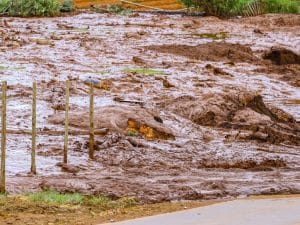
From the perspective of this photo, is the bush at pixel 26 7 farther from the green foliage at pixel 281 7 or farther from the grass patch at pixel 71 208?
the grass patch at pixel 71 208

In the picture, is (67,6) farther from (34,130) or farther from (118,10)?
(34,130)

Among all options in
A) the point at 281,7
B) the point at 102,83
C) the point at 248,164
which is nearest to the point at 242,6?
the point at 281,7

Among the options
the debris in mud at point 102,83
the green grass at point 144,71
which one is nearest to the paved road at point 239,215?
the debris in mud at point 102,83

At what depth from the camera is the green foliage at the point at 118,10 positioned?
47.8 meters

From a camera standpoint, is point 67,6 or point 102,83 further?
point 67,6

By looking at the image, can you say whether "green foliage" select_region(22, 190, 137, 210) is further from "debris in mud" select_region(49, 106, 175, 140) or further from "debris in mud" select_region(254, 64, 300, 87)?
"debris in mud" select_region(254, 64, 300, 87)

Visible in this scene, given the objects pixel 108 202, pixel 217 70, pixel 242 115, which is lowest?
pixel 217 70

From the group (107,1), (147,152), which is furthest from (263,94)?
(107,1)

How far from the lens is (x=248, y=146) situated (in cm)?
1856

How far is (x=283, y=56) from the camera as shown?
33.8 m

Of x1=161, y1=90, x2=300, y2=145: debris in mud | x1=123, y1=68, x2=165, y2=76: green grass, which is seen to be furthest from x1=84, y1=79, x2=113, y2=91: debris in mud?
x1=123, y1=68, x2=165, y2=76: green grass

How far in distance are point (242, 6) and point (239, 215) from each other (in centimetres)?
4002

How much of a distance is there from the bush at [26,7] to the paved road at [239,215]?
33399 millimetres

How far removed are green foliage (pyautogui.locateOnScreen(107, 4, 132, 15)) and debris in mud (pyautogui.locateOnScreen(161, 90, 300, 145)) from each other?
974 inches
